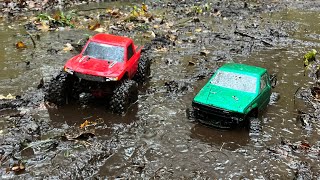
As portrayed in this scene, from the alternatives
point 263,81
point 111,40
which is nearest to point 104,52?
point 111,40

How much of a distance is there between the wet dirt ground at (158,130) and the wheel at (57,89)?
0.85 ft

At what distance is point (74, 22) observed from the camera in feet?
64.2

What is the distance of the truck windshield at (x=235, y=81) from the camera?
9.88 m

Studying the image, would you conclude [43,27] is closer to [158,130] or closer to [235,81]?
[158,130]

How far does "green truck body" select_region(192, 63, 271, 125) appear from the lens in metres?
9.12

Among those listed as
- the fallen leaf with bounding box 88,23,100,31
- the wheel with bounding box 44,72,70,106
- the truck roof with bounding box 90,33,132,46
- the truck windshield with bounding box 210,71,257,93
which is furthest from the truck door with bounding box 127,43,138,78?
the fallen leaf with bounding box 88,23,100,31

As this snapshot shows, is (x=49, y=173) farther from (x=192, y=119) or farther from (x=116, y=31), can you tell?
(x=116, y=31)

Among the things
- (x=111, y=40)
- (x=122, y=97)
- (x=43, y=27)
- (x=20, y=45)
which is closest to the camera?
(x=122, y=97)

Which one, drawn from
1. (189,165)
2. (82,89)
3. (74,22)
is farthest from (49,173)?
(74,22)

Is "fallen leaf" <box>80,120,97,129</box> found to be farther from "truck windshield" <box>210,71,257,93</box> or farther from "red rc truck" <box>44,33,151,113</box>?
"truck windshield" <box>210,71,257,93</box>

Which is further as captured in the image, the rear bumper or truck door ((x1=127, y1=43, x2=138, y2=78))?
truck door ((x1=127, y1=43, x2=138, y2=78))

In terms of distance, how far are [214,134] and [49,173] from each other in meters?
4.06

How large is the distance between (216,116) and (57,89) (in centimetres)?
422

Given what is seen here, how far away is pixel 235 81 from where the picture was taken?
33.1 feet
